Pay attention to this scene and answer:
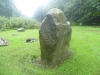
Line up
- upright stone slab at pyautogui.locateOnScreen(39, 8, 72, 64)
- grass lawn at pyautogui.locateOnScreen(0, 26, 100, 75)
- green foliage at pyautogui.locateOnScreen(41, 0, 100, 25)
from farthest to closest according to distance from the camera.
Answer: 1. green foliage at pyautogui.locateOnScreen(41, 0, 100, 25)
2. upright stone slab at pyautogui.locateOnScreen(39, 8, 72, 64)
3. grass lawn at pyautogui.locateOnScreen(0, 26, 100, 75)

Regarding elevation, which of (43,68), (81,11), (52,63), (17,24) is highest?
(81,11)

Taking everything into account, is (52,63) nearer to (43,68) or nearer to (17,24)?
(43,68)

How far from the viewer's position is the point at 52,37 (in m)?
12.1

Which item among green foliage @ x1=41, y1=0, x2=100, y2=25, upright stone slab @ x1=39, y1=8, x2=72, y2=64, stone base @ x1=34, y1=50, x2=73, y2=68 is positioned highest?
green foliage @ x1=41, y1=0, x2=100, y2=25

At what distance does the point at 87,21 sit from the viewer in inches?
1517

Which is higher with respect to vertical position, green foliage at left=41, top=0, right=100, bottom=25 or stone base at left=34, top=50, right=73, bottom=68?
green foliage at left=41, top=0, right=100, bottom=25

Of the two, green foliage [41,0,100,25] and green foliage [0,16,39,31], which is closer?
green foliage [0,16,39,31]

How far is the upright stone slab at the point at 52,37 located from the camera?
12164 mm

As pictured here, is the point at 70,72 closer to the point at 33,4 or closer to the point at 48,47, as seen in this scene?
the point at 48,47

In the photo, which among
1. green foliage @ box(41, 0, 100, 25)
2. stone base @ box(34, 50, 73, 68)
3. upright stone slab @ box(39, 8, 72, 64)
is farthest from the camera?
green foliage @ box(41, 0, 100, 25)

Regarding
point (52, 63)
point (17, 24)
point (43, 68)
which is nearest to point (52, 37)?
point (52, 63)

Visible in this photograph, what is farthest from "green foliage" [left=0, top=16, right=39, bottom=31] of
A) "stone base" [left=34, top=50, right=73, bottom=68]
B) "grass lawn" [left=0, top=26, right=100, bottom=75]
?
"stone base" [left=34, top=50, right=73, bottom=68]

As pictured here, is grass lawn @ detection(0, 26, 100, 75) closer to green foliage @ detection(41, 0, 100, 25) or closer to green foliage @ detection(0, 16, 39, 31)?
green foliage @ detection(0, 16, 39, 31)

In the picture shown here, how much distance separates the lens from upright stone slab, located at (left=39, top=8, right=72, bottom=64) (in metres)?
12.2
